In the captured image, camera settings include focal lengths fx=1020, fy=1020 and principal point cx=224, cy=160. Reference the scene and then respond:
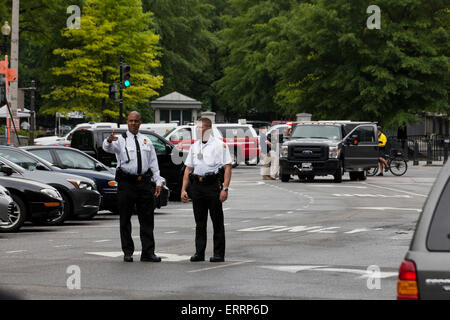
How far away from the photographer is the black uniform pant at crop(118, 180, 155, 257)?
1252cm

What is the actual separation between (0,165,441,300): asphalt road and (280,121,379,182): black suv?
10406 millimetres

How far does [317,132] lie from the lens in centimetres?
3588

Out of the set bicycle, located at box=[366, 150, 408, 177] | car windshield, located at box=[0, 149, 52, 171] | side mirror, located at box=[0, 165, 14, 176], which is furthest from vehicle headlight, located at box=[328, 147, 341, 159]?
side mirror, located at box=[0, 165, 14, 176]

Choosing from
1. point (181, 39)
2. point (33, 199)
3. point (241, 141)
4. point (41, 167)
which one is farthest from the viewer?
point (181, 39)

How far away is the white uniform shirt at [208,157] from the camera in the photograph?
1216 cm

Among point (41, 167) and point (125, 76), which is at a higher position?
point (125, 76)

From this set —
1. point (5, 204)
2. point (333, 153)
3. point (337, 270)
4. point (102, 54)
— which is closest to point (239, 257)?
point (337, 270)

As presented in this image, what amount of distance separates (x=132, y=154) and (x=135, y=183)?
1.18ft

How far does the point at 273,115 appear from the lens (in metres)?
91.1

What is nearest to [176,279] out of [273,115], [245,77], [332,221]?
[332,221]

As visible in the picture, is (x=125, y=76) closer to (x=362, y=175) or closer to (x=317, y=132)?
(x=317, y=132)

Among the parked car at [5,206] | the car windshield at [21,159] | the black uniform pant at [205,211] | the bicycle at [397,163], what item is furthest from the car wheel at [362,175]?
the black uniform pant at [205,211]

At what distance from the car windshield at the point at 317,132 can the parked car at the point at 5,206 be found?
771 inches

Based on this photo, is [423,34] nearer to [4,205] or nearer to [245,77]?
[245,77]
